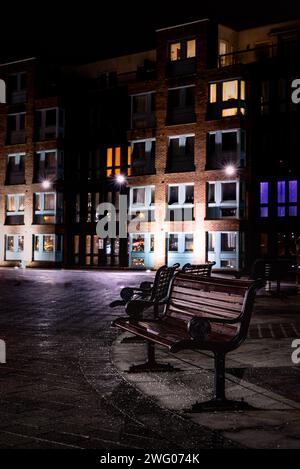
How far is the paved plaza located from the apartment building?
2992 cm

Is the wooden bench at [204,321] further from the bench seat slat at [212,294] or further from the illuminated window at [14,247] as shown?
the illuminated window at [14,247]

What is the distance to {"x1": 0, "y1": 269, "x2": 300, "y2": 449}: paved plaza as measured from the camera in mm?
4453

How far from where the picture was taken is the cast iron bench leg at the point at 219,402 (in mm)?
5320

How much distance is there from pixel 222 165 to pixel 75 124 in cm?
1359

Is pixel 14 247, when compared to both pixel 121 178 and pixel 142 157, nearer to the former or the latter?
pixel 121 178

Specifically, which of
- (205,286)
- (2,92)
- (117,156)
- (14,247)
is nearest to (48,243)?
(14,247)

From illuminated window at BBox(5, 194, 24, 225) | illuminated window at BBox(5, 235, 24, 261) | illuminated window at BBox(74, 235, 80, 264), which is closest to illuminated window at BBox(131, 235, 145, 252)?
illuminated window at BBox(74, 235, 80, 264)

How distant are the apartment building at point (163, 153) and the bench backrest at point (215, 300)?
32073 millimetres

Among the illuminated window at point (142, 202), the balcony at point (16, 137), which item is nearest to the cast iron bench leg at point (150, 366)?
the illuminated window at point (142, 202)

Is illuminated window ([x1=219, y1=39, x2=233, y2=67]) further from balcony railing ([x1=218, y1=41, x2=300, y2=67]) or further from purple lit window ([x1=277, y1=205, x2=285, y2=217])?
purple lit window ([x1=277, y1=205, x2=285, y2=217])

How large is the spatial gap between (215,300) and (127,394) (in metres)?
1.30

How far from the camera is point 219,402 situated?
17.8ft

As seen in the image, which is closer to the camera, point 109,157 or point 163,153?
point 163,153
